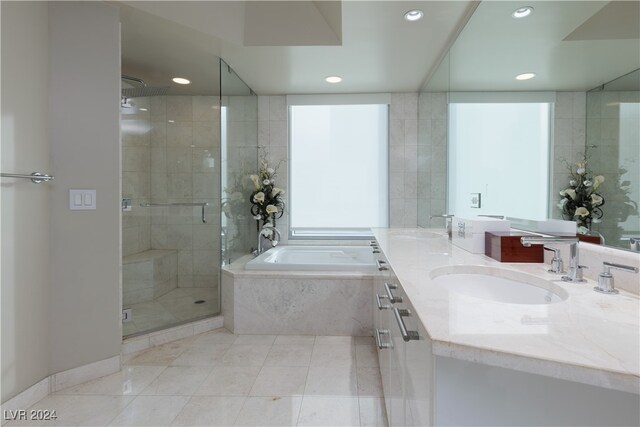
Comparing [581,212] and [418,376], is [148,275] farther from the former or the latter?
[581,212]

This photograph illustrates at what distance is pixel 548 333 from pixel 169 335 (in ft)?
8.25

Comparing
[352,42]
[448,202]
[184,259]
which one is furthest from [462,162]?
[184,259]

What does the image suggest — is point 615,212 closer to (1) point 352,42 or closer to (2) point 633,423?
(2) point 633,423

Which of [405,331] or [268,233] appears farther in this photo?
[268,233]

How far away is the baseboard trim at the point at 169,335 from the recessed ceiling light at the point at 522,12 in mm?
2857

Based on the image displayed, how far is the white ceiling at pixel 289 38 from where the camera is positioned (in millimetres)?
1932

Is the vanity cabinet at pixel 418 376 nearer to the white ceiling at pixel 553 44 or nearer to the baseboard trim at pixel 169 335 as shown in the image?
the white ceiling at pixel 553 44

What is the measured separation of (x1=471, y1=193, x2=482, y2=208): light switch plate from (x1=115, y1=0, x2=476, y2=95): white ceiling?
1.13 m

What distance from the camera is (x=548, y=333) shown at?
1.93 feet

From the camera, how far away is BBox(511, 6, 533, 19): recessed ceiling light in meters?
1.43

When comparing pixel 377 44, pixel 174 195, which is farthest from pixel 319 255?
pixel 377 44

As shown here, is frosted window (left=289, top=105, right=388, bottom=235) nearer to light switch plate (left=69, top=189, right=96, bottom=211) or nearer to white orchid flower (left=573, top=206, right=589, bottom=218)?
light switch plate (left=69, top=189, right=96, bottom=211)

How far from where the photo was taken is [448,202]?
2.50 metres
